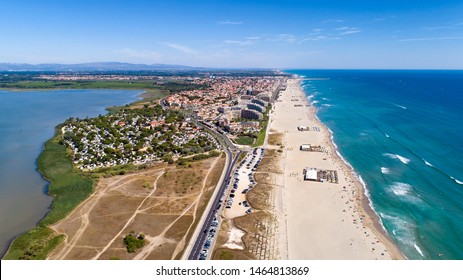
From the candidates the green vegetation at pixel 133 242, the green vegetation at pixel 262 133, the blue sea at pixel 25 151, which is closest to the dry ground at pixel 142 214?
the green vegetation at pixel 133 242

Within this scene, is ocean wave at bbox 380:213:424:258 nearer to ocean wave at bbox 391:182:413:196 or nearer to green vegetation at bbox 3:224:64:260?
ocean wave at bbox 391:182:413:196

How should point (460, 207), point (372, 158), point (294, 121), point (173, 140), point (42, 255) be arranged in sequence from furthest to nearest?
point (294, 121) → point (173, 140) → point (372, 158) → point (460, 207) → point (42, 255)

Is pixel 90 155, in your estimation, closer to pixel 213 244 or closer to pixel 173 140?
pixel 173 140

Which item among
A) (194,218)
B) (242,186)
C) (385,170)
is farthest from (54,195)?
(385,170)

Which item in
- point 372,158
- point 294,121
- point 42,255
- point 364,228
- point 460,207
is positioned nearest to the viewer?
point 42,255

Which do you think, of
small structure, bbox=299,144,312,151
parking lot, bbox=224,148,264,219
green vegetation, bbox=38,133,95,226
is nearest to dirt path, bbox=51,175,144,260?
green vegetation, bbox=38,133,95,226

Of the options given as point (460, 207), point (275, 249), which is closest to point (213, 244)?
point (275, 249)

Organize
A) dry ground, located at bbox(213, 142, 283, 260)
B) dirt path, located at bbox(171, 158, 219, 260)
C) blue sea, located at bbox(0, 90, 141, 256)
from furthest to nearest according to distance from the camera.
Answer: blue sea, located at bbox(0, 90, 141, 256) → dirt path, located at bbox(171, 158, 219, 260) → dry ground, located at bbox(213, 142, 283, 260)
